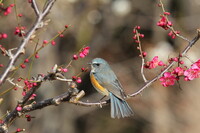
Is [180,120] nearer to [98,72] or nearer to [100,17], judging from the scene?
[100,17]

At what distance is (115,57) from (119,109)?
795 centimetres

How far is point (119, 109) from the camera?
4.84 metres

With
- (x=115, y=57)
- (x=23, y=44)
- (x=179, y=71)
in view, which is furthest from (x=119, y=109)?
(x=115, y=57)

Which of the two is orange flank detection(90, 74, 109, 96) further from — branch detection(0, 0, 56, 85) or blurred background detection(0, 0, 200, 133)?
blurred background detection(0, 0, 200, 133)

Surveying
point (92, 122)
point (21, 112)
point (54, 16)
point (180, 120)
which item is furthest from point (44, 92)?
point (21, 112)

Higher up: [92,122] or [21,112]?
[21,112]

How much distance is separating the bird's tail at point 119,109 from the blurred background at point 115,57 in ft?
14.4

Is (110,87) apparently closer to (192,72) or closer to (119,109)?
(119,109)

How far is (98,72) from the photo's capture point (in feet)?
18.5

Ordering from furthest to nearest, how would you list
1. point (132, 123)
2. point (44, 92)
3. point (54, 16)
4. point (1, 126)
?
1. point (132, 123)
2. point (44, 92)
3. point (54, 16)
4. point (1, 126)

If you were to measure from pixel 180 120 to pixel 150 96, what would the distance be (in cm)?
130

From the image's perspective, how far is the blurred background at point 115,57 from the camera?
9805mm

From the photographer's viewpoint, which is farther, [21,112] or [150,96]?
[150,96]

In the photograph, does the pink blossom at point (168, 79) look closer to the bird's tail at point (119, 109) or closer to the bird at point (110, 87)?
the bird's tail at point (119, 109)
